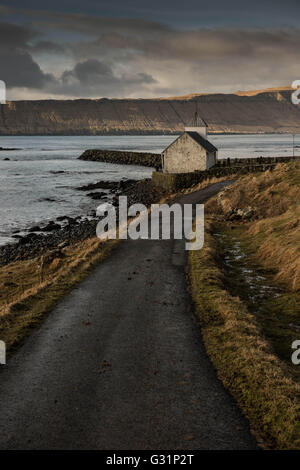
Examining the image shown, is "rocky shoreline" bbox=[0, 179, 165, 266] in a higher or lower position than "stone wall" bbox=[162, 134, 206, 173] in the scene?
lower

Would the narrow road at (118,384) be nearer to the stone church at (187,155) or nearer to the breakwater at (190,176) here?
the breakwater at (190,176)

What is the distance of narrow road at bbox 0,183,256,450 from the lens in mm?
7652

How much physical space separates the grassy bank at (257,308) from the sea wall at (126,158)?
77062 mm

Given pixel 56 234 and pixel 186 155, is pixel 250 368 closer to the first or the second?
pixel 56 234

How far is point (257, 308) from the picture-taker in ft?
49.3

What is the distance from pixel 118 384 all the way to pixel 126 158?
124m

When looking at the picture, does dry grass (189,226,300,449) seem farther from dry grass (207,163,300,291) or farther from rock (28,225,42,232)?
rock (28,225,42,232)

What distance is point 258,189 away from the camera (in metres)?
33.7

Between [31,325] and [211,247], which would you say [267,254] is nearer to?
[211,247]

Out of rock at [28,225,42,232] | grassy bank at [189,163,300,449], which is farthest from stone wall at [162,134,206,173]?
grassy bank at [189,163,300,449]

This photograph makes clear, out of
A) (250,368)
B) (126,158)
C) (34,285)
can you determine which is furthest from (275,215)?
(126,158)

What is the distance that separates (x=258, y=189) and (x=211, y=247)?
13349 mm

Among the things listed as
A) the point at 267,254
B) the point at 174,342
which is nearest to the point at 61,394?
the point at 174,342
